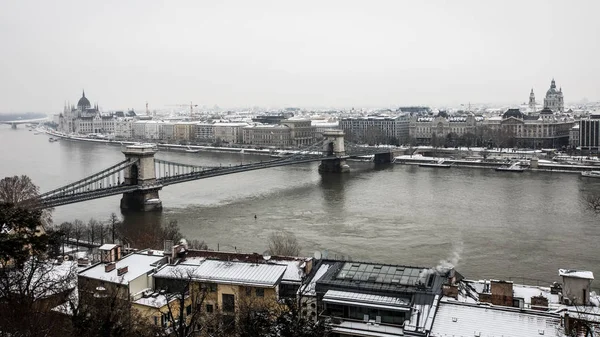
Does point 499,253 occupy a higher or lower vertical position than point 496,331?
lower

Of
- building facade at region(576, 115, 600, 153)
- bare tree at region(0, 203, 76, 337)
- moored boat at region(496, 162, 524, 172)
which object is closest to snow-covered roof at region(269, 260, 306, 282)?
bare tree at region(0, 203, 76, 337)

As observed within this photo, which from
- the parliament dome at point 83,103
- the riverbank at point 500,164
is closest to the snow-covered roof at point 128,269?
the riverbank at point 500,164

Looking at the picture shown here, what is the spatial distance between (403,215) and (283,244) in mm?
4805

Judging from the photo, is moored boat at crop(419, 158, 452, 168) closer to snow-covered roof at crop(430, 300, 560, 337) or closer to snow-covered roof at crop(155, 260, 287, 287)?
snow-covered roof at crop(155, 260, 287, 287)

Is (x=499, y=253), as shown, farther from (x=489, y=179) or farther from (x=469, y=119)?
(x=469, y=119)

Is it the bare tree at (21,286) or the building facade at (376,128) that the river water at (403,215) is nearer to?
the bare tree at (21,286)

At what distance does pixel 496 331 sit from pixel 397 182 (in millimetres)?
18008

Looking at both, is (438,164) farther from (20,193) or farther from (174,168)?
(20,193)

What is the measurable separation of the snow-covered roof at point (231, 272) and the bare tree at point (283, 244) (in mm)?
3306

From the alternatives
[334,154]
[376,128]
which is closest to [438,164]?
[334,154]

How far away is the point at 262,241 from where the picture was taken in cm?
1239

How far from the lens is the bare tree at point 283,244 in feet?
32.6

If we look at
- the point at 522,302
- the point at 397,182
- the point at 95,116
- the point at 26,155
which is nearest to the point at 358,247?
the point at 522,302

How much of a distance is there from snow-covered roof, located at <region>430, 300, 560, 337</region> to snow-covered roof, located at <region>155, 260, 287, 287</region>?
158 cm
